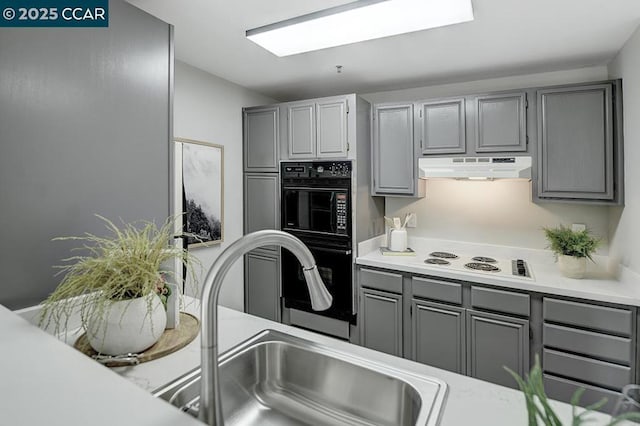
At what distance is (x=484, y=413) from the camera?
0.84m

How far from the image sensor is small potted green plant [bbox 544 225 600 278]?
2350mm

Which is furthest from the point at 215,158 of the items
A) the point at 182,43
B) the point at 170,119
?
the point at 170,119

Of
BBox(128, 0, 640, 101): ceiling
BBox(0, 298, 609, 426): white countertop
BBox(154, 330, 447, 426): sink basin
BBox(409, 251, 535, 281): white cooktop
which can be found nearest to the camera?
BBox(0, 298, 609, 426): white countertop

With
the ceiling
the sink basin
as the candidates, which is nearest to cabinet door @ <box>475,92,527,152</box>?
the ceiling

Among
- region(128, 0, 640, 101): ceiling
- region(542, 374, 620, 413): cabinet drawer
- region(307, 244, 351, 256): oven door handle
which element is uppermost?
region(128, 0, 640, 101): ceiling

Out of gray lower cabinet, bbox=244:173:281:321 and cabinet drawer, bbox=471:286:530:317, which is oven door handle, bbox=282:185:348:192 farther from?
cabinet drawer, bbox=471:286:530:317

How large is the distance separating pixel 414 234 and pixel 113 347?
2.84 metres

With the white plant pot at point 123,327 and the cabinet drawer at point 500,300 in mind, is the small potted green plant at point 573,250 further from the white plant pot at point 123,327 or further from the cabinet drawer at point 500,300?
the white plant pot at point 123,327

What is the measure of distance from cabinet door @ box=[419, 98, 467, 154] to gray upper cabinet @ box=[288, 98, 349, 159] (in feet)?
2.20

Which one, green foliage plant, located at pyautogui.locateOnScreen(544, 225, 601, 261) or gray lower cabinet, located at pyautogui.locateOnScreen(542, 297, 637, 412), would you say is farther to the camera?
green foliage plant, located at pyautogui.locateOnScreen(544, 225, 601, 261)

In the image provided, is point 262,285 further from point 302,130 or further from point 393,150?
point 393,150

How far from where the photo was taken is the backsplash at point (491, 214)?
2732mm

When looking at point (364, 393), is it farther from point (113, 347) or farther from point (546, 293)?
point (546, 293)

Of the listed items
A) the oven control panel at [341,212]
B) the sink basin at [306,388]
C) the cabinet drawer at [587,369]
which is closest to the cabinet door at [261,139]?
the oven control panel at [341,212]
